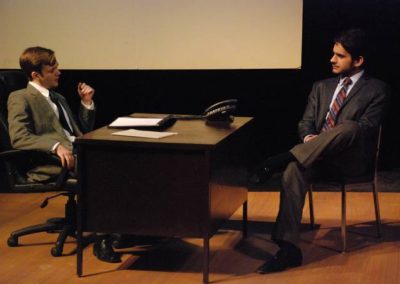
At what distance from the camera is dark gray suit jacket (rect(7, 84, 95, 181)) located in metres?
4.16

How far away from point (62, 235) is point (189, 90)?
203 centimetres

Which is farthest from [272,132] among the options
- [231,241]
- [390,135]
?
[231,241]

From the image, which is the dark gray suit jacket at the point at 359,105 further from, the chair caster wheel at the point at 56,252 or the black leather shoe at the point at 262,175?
the chair caster wheel at the point at 56,252

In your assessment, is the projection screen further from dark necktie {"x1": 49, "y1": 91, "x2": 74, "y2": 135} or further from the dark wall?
dark necktie {"x1": 49, "y1": 91, "x2": 74, "y2": 135}

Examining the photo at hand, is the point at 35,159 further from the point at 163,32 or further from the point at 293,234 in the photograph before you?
the point at 163,32

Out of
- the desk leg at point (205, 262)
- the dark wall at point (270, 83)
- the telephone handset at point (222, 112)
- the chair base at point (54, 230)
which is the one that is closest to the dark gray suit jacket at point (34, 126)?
the chair base at point (54, 230)

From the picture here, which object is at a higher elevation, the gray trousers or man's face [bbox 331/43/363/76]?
man's face [bbox 331/43/363/76]

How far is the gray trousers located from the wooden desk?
1.26 ft

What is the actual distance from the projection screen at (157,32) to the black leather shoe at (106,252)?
2117 millimetres

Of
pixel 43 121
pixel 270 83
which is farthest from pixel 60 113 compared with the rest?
pixel 270 83

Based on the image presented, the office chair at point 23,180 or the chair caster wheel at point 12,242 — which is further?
the chair caster wheel at point 12,242

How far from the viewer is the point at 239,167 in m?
4.35

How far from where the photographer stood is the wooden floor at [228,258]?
3863mm

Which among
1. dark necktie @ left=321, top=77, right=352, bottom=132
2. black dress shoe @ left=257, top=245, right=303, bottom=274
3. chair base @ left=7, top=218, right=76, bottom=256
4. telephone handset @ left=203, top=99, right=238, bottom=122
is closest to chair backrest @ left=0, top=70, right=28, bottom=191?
chair base @ left=7, top=218, right=76, bottom=256
